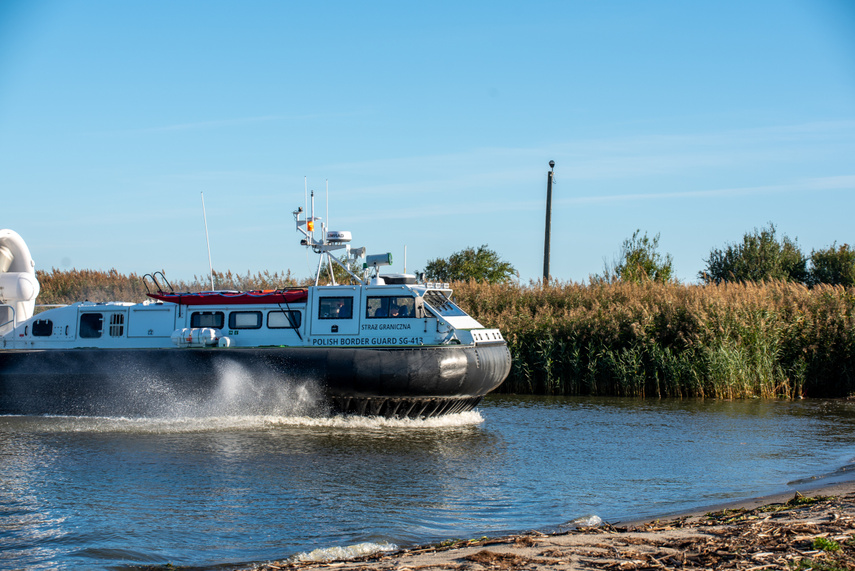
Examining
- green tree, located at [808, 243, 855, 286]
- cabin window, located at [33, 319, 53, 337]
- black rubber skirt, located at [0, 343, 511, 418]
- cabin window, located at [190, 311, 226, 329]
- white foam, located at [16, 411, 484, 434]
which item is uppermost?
green tree, located at [808, 243, 855, 286]

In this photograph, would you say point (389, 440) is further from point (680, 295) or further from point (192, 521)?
point (680, 295)

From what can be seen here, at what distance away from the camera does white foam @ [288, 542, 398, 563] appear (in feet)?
21.7

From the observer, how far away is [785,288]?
20.2 m

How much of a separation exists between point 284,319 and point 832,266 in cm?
2507

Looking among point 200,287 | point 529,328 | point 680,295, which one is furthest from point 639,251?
point 200,287

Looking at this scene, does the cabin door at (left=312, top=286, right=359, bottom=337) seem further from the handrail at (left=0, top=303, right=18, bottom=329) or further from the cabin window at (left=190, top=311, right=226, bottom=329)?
the handrail at (left=0, top=303, right=18, bottom=329)

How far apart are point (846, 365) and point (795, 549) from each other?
46.9 feet

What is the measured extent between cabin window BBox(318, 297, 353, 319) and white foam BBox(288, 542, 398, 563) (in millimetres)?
7386

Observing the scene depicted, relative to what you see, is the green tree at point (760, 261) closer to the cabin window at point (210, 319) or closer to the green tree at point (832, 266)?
the green tree at point (832, 266)

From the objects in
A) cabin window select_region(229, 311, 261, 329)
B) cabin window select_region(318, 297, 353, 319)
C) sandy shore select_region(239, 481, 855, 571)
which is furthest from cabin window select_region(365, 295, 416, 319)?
sandy shore select_region(239, 481, 855, 571)

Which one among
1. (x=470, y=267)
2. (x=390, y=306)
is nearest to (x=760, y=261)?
(x=470, y=267)

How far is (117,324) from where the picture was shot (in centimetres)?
1484

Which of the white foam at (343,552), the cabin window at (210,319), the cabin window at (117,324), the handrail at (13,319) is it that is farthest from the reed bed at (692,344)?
the white foam at (343,552)

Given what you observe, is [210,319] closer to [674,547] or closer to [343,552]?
[343,552]
